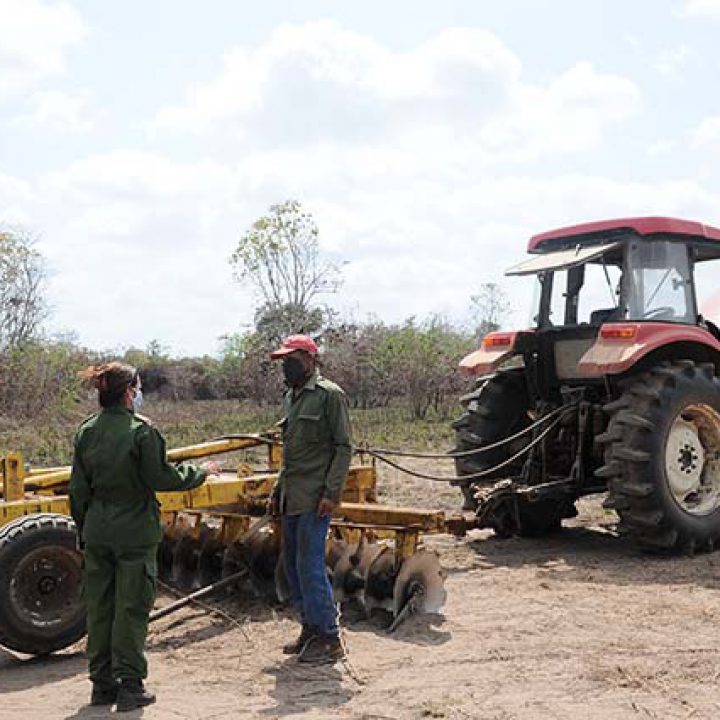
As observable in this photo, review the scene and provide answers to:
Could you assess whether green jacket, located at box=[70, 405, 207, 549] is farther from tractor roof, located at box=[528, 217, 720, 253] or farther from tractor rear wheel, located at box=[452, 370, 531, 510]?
tractor roof, located at box=[528, 217, 720, 253]

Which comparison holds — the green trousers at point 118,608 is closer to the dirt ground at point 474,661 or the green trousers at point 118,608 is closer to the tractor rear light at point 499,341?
the dirt ground at point 474,661

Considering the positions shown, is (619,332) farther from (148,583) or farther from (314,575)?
(148,583)

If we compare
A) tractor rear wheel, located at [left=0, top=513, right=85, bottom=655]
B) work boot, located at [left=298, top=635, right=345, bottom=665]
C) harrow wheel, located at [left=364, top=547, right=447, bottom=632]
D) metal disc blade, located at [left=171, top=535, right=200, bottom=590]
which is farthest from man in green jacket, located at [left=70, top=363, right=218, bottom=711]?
metal disc blade, located at [left=171, top=535, right=200, bottom=590]

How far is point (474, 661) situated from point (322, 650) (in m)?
0.77

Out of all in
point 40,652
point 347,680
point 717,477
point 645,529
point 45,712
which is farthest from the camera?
point 717,477

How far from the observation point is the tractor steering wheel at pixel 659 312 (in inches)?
323

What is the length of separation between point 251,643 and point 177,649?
406mm

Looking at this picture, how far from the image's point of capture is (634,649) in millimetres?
5477

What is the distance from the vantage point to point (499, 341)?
884cm

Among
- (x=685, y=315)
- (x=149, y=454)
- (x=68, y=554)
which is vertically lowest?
(x=68, y=554)

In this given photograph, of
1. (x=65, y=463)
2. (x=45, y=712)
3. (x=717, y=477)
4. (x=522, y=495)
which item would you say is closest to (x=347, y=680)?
(x=45, y=712)

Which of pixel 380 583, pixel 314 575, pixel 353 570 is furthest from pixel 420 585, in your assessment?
pixel 314 575

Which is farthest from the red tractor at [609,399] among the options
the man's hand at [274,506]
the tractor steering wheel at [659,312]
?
the man's hand at [274,506]

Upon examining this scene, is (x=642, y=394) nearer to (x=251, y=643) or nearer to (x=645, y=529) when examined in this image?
(x=645, y=529)
